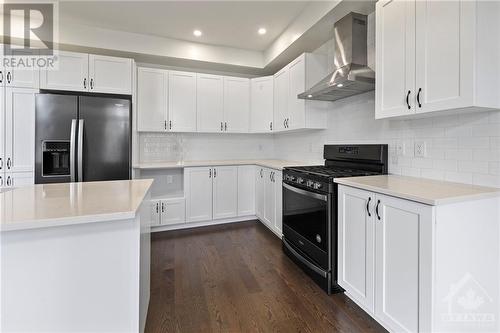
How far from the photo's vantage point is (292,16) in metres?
2.97

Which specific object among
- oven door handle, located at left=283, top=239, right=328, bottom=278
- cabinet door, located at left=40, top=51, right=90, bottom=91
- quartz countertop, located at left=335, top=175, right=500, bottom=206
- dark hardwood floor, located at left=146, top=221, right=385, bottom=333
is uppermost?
cabinet door, located at left=40, top=51, right=90, bottom=91

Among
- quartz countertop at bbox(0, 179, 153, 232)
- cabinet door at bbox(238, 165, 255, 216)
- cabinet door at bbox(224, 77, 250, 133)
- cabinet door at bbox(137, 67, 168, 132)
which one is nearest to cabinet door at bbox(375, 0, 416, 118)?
quartz countertop at bbox(0, 179, 153, 232)

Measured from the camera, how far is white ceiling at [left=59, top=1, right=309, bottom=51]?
2754mm

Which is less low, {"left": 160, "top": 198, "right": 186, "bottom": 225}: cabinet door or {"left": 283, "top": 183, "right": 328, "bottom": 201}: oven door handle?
{"left": 283, "top": 183, "right": 328, "bottom": 201}: oven door handle

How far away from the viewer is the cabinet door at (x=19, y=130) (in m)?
2.71

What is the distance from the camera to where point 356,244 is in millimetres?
1756

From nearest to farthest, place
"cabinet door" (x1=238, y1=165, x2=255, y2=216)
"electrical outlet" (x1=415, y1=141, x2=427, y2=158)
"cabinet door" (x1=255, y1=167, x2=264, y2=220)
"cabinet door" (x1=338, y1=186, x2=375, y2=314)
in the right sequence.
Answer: "cabinet door" (x1=338, y1=186, x2=375, y2=314), "electrical outlet" (x1=415, y1=141, x2=427, y2=158), "cabinet door" (x1=255, y1=167, x2=264, y2=220), "cabinet door" (x1=238, y1=165, x2=255, y2=216)

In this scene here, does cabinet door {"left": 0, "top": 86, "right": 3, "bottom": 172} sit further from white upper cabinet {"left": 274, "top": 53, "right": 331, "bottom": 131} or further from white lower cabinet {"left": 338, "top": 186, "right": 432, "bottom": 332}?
white lower cabinet {"left": 338, "top": 186, "right": 432, "bottom": 332}

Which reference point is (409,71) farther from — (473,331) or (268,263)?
(268,263)

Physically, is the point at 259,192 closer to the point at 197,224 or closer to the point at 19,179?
the point at 197,224

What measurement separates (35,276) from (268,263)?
1919mm

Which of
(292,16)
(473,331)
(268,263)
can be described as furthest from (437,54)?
(268,263)

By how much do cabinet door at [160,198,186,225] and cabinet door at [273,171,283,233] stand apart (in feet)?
4.40

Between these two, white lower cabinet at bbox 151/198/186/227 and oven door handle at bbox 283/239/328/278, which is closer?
oven door handle at bbox 283/239/328/278
